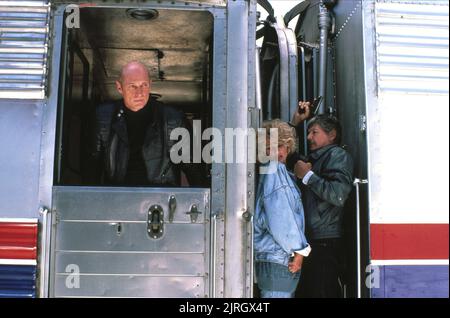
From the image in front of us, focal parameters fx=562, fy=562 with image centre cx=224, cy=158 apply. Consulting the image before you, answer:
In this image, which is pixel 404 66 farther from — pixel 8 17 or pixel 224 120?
pixel 8 17

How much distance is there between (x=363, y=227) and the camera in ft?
10.1

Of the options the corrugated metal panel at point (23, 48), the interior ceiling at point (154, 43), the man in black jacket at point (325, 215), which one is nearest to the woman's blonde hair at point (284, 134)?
the man in black jacket at point (325, 215)

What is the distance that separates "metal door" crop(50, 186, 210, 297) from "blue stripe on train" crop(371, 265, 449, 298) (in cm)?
93

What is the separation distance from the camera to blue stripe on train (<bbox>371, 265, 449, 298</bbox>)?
2.93 meters

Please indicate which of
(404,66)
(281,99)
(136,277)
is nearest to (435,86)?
(404,66)

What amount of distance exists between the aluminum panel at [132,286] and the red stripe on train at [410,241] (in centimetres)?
96

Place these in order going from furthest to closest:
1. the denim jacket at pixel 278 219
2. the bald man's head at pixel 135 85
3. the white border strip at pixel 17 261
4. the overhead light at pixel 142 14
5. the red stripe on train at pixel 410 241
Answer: the overhead light at pixel 142 14
the bald man's head at pixel 135 85
the denim jacket at pixel 278 219
the red stripe on train at pixel 410 241
the white border strip at pixel 17 261

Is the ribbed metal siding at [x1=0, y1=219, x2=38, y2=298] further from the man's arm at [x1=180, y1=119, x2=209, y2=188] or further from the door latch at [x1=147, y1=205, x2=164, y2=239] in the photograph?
the man's arm at [x1=180, y1=119, x2=209, y2=188]

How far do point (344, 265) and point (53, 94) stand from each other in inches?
76.8

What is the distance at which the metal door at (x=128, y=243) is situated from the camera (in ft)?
9.45

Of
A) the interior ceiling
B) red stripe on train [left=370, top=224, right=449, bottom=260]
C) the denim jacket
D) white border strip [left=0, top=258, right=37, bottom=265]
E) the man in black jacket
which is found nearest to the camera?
white border strip [left=0, top=258, right=37, bottom=265]

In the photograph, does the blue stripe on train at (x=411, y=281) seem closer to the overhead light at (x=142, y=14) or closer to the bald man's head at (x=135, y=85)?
the bald man's head at (x=135, y=85)

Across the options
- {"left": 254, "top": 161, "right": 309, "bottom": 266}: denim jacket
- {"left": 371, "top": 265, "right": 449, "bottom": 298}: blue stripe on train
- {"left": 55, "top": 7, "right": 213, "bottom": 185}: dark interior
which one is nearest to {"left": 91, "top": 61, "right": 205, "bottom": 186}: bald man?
{"left": 55, "top": 7, "right": 213, "bottom": 185}: dark interior
